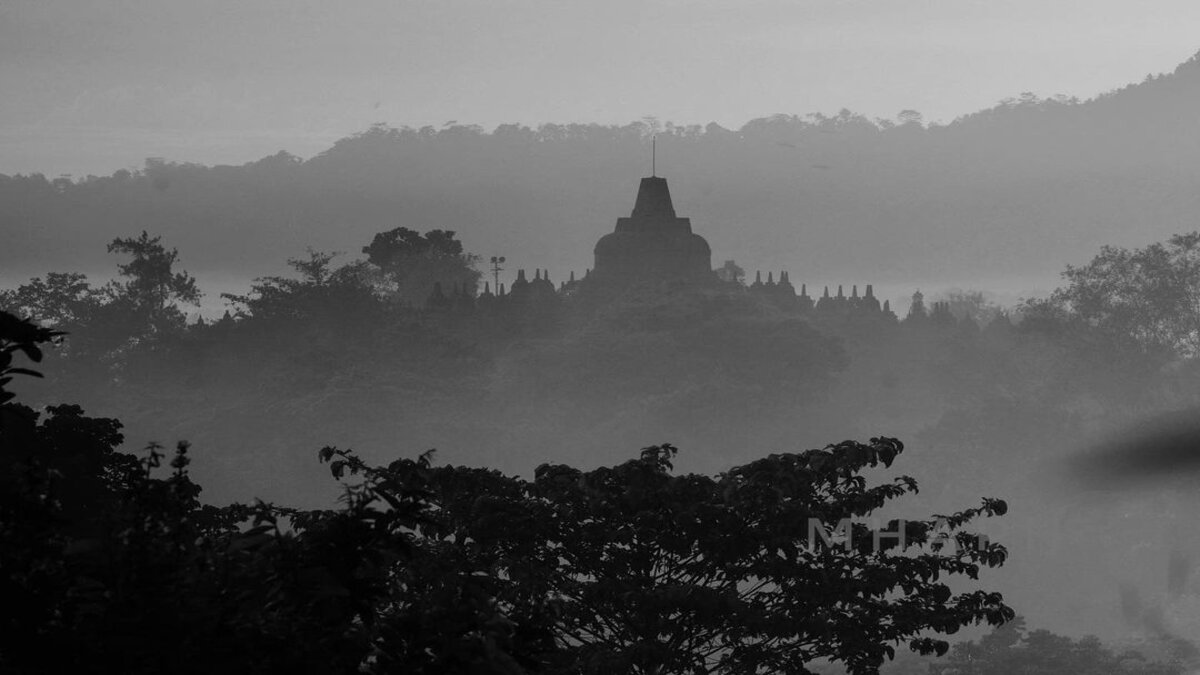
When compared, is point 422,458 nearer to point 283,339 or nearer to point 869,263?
point 283,339

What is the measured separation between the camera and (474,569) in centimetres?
1845

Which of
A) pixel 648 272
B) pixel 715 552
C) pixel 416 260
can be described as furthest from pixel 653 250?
pixel 715 552

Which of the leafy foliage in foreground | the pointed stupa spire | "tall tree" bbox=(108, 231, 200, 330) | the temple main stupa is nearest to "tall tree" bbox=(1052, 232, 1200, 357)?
the temple main stupa

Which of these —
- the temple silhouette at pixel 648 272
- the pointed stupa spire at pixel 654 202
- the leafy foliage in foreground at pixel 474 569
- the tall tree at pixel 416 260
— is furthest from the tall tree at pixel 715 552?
the tall tree at pixel 416 260

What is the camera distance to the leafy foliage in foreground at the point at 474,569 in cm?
862

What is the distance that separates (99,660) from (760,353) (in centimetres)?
8266

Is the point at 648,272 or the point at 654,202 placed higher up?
the point at 654,202

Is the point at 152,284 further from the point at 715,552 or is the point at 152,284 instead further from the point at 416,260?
the point at 715,552

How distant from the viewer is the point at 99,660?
852 centimetres

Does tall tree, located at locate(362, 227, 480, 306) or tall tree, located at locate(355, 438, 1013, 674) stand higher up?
tall tree, located at locate(355, 438, 1013, 674)

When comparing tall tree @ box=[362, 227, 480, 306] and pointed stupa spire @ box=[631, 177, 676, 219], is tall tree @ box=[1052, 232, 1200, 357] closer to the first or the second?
pointed stupa spire @ box=[631, 177, 676, 219]

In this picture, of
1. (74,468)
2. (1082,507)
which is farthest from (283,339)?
(74,468)

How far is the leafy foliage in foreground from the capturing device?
8625 mm

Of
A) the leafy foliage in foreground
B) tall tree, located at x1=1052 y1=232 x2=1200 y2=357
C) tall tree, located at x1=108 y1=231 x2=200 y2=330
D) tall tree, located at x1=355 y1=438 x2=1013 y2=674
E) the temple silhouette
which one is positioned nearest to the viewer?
the leafy foliage in foreground
